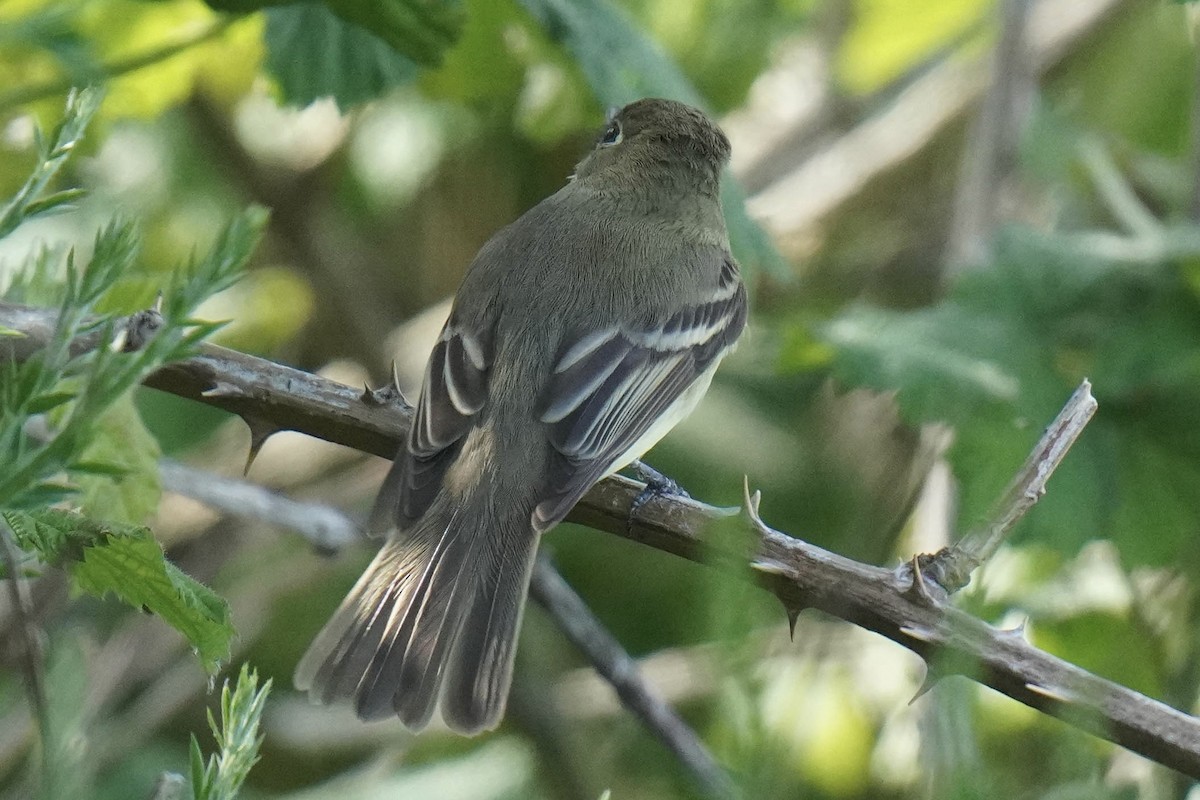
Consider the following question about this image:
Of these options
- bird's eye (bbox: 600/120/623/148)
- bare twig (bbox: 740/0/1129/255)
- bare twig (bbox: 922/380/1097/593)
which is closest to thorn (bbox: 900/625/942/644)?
bare twig (bbox: 922/380/1097/593)

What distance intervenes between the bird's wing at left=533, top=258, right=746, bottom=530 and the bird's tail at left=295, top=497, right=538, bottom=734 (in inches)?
5.6

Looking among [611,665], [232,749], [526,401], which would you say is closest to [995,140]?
[526,401]

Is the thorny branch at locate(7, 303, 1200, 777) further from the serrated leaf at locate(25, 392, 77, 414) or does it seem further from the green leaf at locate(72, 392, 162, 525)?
the serrated leaf at locate(25, 392, 77, 414)

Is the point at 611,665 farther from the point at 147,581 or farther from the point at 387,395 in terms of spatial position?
the point at 147,581

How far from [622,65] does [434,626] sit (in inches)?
50.8

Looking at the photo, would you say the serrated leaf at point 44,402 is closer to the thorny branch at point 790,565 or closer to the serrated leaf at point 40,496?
the serrated leaf at point 40,496

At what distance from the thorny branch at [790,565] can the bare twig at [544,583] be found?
1.74 feet

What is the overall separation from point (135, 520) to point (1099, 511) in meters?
2.18

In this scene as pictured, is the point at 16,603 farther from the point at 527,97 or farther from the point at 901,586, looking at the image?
the point at 527,97

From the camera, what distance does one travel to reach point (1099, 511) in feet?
10.9

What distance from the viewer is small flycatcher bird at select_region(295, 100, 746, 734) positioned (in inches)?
100

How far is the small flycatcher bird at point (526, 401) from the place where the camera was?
254 cm

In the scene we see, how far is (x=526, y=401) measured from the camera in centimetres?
299

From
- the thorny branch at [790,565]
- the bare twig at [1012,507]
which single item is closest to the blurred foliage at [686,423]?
the thorny branch at [790,565]
